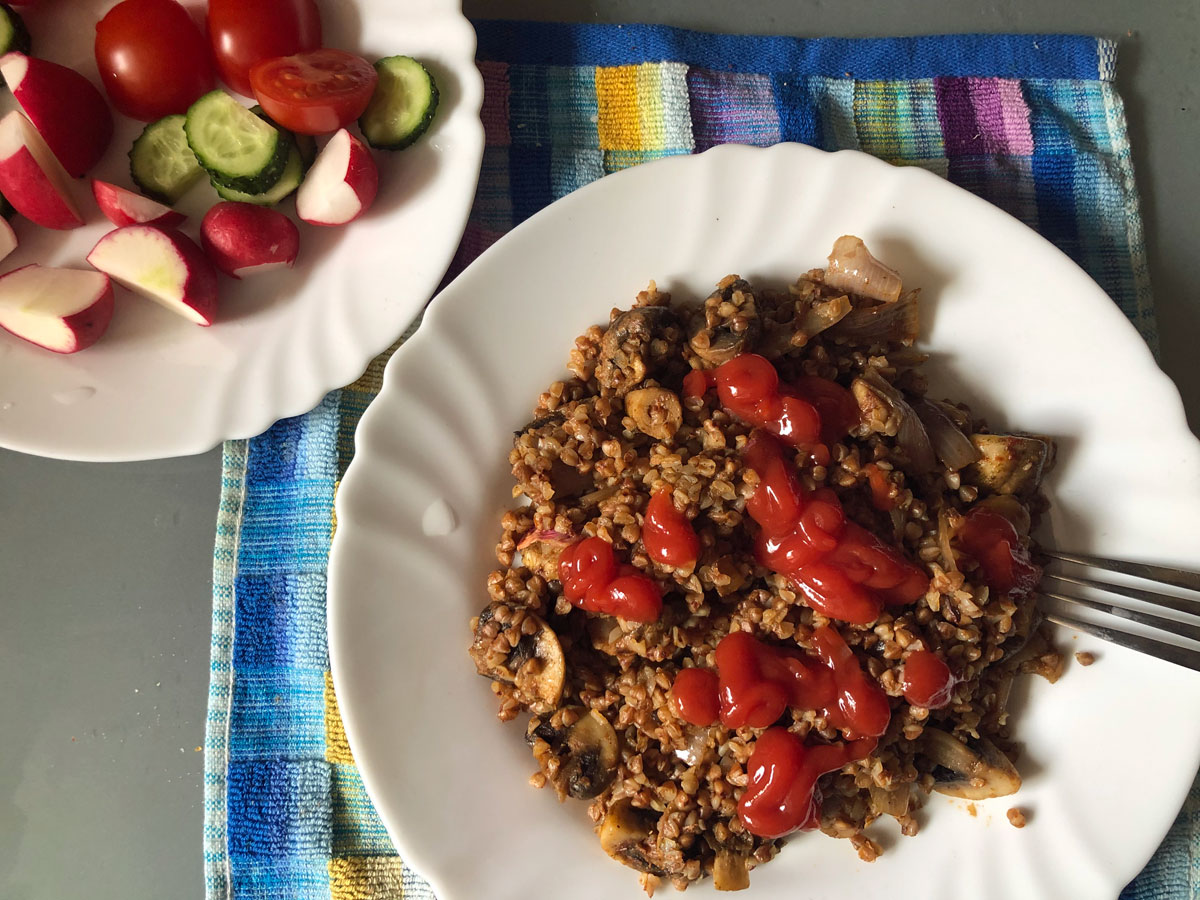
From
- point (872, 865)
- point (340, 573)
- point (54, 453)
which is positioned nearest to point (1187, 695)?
point (872, 865)

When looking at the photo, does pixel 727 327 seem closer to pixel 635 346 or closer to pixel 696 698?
pixel 635 346

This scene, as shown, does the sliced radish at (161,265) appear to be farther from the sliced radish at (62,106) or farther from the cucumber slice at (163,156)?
the sliced radish at (62,106)

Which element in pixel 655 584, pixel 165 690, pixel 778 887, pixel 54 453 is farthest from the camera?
pixel 165 690

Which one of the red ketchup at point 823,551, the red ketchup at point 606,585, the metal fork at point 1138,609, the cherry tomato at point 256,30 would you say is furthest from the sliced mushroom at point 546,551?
the cherry tomato at point 256,30

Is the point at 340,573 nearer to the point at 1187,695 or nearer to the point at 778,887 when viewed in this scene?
the point at 778,887

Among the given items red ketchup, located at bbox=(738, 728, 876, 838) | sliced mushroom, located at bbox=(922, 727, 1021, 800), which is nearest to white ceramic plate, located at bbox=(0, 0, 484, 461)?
red ketchup, located at bbox=(738, 728, 876, 838)
